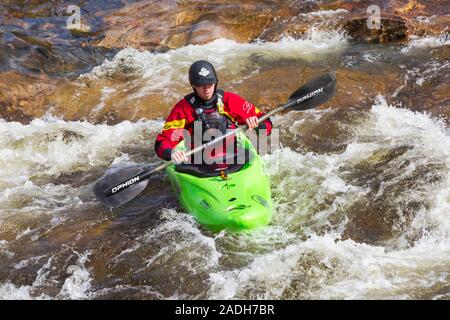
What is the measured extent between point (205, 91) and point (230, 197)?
1.10m

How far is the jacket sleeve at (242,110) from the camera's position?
19.8ft

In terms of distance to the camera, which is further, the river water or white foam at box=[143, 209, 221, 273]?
white foam at box=[143, 209, 221, 273]

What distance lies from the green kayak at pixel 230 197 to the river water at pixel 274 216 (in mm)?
123

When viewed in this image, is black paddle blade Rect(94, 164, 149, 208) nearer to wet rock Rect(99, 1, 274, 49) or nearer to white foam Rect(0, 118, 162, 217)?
white foam Rect(0, 118, 162, 217)

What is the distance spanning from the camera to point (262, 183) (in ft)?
18.4

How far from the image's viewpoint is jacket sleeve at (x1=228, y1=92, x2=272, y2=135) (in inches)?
238

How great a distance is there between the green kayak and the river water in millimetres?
123

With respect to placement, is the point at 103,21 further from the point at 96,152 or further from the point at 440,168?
the point at 440,168

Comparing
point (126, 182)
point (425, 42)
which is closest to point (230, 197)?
point (126, 182)

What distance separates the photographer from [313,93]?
22.1 feet

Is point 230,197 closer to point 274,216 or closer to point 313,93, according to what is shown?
point 274,216

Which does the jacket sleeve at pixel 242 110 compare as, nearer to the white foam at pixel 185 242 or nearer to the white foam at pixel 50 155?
the white foam at pixel 185 242

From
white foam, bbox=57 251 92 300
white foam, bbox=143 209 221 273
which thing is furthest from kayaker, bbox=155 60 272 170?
white foam, bbox=57 251 92 300
